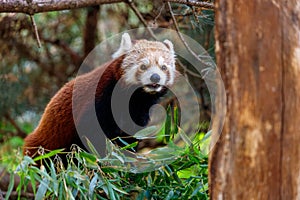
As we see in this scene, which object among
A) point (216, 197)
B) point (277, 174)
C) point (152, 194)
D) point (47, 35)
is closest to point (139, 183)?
point (152, 194)

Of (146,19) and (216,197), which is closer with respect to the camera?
(216,197)

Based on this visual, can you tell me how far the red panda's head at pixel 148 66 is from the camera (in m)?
3.47

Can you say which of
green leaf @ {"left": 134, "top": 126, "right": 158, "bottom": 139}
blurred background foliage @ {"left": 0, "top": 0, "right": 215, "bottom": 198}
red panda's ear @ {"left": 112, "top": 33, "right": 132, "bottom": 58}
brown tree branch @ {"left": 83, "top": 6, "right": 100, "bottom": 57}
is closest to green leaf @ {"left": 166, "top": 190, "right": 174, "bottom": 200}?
green leaf @ {"left": 134, "top": 126, "right": 158, "bottom": 139}

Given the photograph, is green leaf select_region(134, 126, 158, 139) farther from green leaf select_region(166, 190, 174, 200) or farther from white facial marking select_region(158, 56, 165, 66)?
white facial marking select_region(158, 56, 165, 66)

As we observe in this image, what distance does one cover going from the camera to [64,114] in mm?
3646

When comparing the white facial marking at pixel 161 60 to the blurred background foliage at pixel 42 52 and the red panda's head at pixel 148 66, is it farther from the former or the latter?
the blurred background foliage at pixel 42 52

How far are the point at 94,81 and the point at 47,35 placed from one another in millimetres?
2164

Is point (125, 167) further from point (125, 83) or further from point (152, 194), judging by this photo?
point (125, 83)

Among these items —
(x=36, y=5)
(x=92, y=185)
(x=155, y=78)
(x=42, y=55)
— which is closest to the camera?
(x=92, y=185)

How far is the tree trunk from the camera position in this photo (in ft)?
6.30

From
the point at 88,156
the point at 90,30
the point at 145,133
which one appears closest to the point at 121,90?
the point at 145,133

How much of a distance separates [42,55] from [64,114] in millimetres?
2035

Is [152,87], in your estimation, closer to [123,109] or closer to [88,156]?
[123,109]

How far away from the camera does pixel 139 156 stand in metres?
2.59
